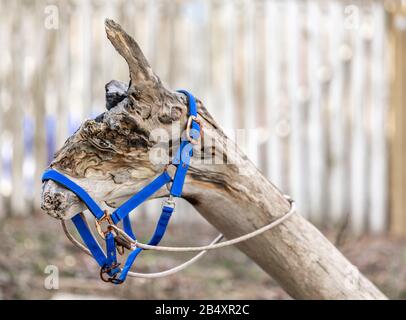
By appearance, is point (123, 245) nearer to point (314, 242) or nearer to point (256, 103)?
point (314, 242)

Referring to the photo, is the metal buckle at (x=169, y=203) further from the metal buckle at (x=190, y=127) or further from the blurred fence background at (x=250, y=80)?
the blurred fence background at (x=250, y=80)

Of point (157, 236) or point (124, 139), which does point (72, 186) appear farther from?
point (157, 236)

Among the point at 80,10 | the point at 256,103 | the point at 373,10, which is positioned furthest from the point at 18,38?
the point at 373,10

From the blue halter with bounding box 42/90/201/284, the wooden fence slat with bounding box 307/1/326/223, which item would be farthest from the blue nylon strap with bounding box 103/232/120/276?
the wooden fence slat with bounding box 307/1/326/223

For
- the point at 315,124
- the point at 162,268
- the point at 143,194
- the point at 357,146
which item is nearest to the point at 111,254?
the point at 143,194

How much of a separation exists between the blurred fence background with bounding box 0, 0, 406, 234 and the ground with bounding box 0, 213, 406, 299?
20.3 inches

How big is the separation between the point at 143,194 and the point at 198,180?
0.79 ft

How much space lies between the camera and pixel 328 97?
6621 mm

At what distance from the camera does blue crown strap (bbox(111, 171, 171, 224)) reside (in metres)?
2.25

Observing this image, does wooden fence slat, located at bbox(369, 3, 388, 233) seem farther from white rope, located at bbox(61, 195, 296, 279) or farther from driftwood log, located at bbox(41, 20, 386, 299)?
white rope, located at bbox(61, 195, 296, 279)

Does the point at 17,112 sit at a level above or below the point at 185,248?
above

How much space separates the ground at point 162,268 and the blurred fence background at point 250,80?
52 cm

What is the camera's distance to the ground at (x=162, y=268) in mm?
4863

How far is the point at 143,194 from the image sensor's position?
228 centimetres
